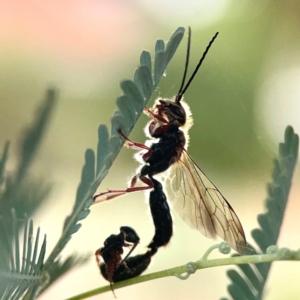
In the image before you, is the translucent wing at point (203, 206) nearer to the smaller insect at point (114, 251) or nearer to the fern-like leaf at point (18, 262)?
the smaller insect at point (114, 251)

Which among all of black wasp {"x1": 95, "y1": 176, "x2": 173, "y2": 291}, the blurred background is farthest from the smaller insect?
the blurred background

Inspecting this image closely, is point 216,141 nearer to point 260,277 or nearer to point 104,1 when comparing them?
point 104,1

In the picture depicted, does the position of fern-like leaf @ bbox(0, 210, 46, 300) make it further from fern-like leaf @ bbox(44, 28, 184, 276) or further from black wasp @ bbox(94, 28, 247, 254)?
black wasp @ bbox(94, 28, 247, 254)

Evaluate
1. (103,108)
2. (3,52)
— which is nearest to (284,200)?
(103,108)

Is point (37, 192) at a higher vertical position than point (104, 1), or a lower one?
lower

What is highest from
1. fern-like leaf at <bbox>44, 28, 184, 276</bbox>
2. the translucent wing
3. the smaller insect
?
fern-like leaf at <bbox>44, 28, 184, 276</bbox>
